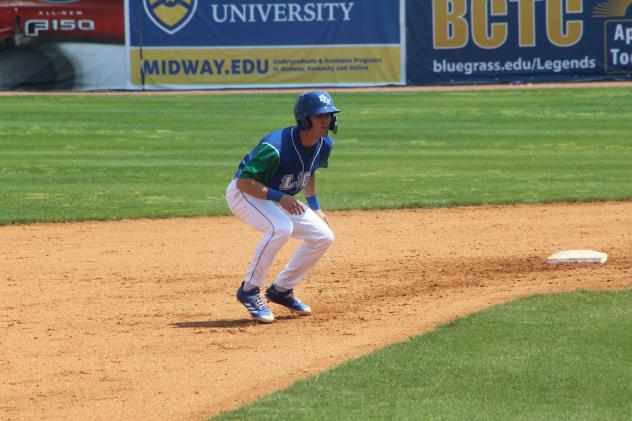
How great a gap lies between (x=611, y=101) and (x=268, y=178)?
53.3 ft

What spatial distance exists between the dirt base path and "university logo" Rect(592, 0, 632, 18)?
40.3ft

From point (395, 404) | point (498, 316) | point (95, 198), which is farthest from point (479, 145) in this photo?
point (395, 404)

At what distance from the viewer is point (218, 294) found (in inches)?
368

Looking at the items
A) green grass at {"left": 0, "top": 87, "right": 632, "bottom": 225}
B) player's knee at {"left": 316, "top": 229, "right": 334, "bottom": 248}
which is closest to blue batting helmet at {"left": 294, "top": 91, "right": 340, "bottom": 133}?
player's knee at {"left": 316, "top": 229, "right": 334, "bottom": 248}

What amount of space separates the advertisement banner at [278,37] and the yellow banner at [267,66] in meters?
0.02

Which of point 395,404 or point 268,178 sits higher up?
point 268,178

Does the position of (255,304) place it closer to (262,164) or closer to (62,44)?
(262,164)

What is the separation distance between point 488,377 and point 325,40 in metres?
19.3

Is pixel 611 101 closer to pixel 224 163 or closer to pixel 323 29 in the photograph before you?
pixel 323 29

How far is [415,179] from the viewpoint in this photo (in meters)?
15.9

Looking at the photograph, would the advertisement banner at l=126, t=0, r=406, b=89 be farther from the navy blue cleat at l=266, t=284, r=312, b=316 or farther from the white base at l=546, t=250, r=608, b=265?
the navy blue cleat at l=266, t=284, r=312, b=316

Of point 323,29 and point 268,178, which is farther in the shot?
point 323,29

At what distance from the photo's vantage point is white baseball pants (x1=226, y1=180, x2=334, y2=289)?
8008mm

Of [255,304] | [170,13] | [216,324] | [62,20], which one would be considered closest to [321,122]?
[255,304]
